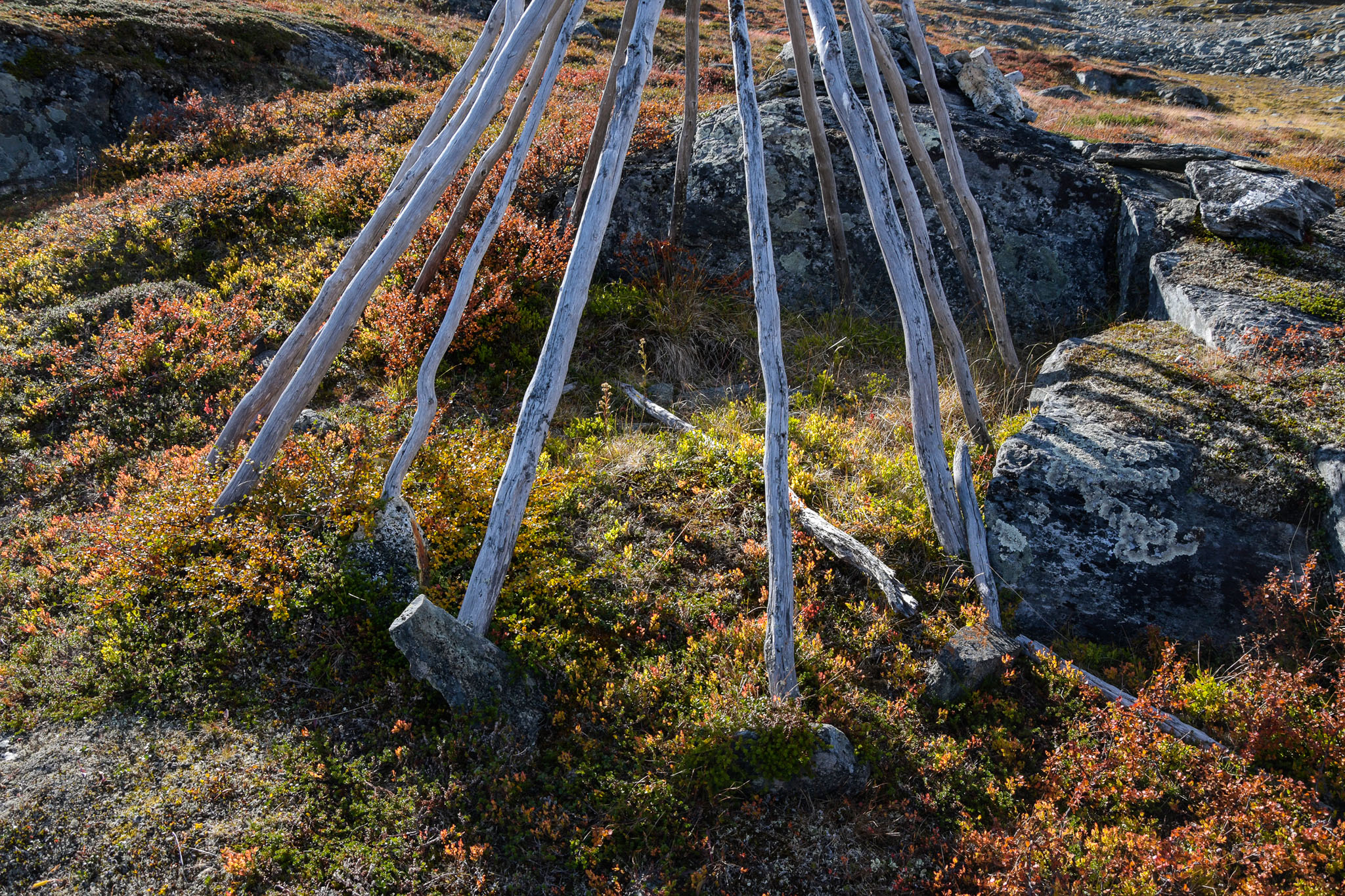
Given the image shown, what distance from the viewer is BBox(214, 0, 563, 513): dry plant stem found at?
4.55 m

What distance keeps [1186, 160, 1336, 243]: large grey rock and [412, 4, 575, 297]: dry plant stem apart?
6.92 m

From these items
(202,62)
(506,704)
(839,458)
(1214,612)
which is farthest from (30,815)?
(202,62)

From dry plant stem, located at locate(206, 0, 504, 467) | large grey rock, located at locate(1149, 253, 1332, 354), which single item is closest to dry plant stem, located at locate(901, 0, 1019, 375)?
large grey rock, located at locate(1149, 253, 1332, 354)

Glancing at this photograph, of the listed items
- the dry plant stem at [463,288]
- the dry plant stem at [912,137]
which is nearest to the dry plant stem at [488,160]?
the dry plant stem at [463,288]

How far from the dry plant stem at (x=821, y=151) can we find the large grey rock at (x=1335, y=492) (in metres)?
4.27

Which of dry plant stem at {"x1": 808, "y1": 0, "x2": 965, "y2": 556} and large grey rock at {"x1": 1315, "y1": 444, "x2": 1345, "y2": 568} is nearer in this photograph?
large grey rock at {"x1": 1315, "y1": 444, "x2": 1345, "y2": 568}

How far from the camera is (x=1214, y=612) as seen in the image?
4.13 metres

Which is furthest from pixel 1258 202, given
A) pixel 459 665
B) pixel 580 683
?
pixel 459 665

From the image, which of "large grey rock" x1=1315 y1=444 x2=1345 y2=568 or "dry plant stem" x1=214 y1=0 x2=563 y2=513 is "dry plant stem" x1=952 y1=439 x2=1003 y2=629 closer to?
"large grey rock" x1=1315 y1=444 x2=1345 y2=568

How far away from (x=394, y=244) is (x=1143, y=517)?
5.82 meters

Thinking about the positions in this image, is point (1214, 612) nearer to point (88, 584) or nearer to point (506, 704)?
point (506, 704)

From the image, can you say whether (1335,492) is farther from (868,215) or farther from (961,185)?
(868,215)

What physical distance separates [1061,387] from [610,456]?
3.96 meters

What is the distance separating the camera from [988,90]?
365 inches
